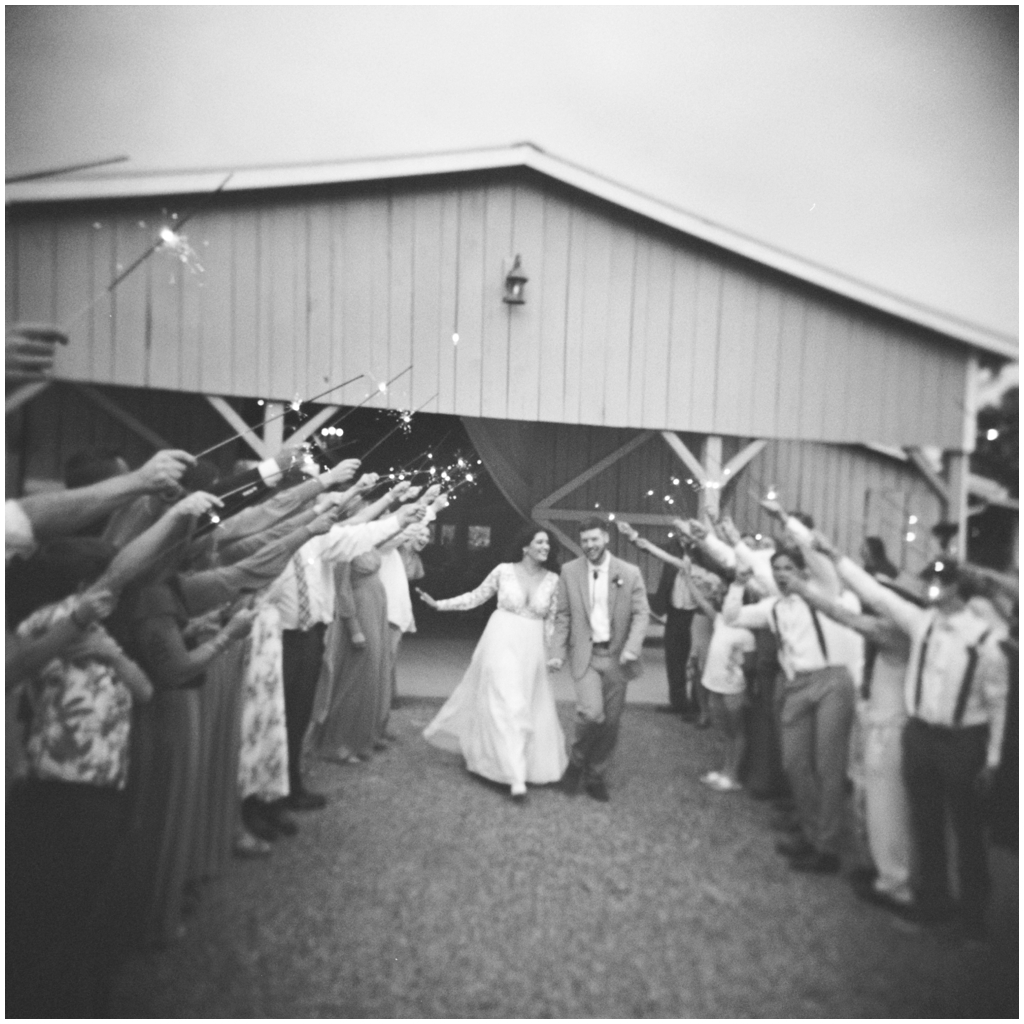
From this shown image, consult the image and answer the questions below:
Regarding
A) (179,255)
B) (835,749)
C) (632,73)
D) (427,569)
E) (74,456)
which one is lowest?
(835,749)

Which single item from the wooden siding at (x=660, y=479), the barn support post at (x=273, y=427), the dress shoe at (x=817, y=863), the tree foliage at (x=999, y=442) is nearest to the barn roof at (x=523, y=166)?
the tree foliage at (x=999, y=442)

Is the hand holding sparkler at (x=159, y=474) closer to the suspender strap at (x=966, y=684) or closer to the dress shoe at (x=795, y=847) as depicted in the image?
the dress shoe at (x=795, y=847)

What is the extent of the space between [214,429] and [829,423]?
2.09 metres

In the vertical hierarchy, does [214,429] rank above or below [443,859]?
above

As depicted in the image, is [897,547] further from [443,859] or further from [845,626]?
[443,859]

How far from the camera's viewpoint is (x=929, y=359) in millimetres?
2307

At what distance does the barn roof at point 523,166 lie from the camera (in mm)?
2137

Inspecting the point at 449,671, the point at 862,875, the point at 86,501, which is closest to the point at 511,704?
the point at 449,671

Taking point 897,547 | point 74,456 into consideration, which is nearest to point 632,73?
point 897,547

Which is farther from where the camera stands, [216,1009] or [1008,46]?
[1008,46]

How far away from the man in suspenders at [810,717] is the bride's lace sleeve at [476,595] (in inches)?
35.3

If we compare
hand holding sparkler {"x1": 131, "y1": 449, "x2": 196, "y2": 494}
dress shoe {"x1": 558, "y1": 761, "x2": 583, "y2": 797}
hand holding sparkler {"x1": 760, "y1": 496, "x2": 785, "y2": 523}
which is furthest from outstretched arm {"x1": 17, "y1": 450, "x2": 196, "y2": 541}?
hand holding sparkler {"x1": 760, "y1": 496, "x2": 785, "y2": 523}

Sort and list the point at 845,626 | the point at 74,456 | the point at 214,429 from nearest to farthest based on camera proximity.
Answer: the point at 74,456, the point at 845,626, the point at 214,429

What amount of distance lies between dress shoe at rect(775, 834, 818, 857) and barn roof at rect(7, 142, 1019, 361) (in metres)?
1.72
